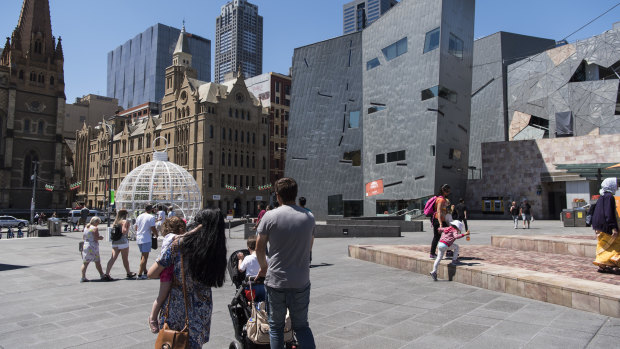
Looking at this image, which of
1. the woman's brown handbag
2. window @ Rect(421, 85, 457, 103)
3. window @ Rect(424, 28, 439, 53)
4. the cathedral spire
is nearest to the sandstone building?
the cathedral spire

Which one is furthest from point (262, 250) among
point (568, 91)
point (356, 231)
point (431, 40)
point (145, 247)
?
point (568, 91)

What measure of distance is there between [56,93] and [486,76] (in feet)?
215

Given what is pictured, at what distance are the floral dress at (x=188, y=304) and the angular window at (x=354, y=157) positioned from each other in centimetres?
3773

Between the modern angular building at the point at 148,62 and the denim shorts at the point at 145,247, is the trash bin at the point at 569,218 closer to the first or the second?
the denim shorts at the point at 145,247

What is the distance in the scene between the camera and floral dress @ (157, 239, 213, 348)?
3.38 m

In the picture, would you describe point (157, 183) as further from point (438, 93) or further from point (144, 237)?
point (438, 93)

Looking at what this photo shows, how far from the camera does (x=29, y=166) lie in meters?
63.7

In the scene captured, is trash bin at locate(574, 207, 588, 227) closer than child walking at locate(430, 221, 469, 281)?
No

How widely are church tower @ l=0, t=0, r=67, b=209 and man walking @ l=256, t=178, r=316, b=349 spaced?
7003cm

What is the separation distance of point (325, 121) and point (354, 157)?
5250 mm

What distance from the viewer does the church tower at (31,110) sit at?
61.6 metres

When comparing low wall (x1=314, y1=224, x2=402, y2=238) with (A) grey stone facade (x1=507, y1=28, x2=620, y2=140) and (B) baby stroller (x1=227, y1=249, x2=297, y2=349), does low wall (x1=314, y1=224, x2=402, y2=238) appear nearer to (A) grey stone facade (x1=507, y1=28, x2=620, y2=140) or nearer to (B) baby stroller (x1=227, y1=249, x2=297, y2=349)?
(B) baby stroller (x1=227, y1=249, x2=297, y2=349)

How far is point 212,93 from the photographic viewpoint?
67125 mm

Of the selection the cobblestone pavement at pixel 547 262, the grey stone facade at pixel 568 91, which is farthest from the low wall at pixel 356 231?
the grey stone facade at pixel 568 91
